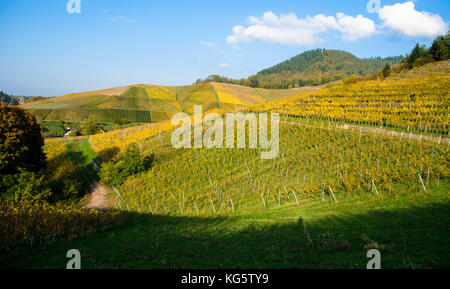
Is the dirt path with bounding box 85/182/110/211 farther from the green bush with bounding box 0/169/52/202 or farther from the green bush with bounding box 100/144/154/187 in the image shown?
the green bush with bounding box 0/169/52/202

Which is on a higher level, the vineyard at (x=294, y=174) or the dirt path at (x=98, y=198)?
the vineyard at (x=294, y=174)

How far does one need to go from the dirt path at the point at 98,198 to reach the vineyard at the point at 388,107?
31.7m

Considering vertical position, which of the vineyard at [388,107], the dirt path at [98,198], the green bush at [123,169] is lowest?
the dirt path at [98,198]

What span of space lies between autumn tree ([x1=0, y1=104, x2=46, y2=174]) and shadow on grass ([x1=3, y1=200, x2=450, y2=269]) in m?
14.6

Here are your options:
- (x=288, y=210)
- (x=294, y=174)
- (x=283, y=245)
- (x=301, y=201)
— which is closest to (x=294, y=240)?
(x=283, y=245)

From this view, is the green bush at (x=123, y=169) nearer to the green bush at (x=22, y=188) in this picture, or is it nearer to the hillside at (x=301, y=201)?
the hillside at (x=301, y=201)

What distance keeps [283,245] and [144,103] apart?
97209 millimetres

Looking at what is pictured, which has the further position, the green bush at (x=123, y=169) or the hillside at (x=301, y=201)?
the green bush at (x=123, y=169)

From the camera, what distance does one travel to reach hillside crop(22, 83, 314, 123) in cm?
8650

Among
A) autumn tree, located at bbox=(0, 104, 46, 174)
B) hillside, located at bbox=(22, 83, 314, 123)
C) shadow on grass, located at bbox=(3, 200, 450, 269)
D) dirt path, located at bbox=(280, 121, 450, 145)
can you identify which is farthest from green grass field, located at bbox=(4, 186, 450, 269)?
hillside, located at bbox=(22, 83, 314, 123)

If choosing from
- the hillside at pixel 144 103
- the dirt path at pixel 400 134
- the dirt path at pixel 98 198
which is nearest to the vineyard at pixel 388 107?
the dirt path at pixel 400 134

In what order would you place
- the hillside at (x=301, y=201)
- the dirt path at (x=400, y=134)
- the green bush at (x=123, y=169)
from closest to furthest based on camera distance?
the hillside at (x=301, y=201) < the dirt path at (x=400, y=134) < the green bush at (x=123, y=169)

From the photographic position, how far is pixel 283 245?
10445 mm

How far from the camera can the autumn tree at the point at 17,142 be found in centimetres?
2205
